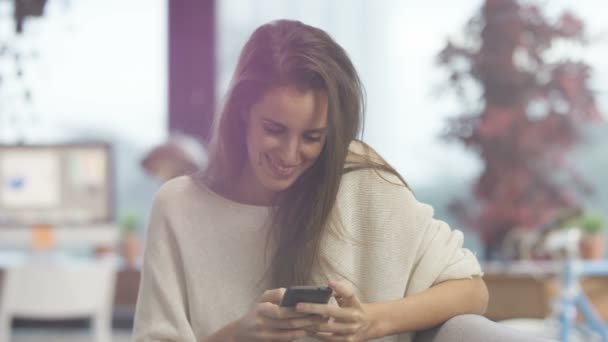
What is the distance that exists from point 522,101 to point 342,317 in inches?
176

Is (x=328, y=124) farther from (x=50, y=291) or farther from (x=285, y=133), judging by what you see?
(x=50, y=291)

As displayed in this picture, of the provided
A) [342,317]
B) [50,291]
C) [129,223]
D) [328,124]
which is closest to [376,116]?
[129,223]

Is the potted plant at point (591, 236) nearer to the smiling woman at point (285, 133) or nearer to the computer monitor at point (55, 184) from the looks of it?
the computer monitor at point (55, 184)

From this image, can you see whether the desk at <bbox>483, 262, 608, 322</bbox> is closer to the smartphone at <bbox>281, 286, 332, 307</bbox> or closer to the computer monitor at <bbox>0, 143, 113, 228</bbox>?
the computer monitor at <bbox>0, 143, 113, 228</bbox>

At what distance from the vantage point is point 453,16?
6078 mm

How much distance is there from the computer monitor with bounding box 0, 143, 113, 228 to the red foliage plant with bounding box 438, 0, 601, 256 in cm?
199

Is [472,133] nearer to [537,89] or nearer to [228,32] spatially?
[537,89]

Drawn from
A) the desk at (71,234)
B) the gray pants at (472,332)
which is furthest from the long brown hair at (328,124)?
the desk at (71,234)

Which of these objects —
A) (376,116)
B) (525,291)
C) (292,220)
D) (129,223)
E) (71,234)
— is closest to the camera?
(292,220)

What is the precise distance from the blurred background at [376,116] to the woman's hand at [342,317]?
12.9 ft

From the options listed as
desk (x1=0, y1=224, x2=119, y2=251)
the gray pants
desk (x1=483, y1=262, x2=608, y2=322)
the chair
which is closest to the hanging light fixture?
desk (x1=0, y1=224, x2=119, y2=251)

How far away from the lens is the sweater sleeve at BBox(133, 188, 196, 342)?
1809mm

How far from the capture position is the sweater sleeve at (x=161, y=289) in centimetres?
181

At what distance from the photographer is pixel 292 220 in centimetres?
184
